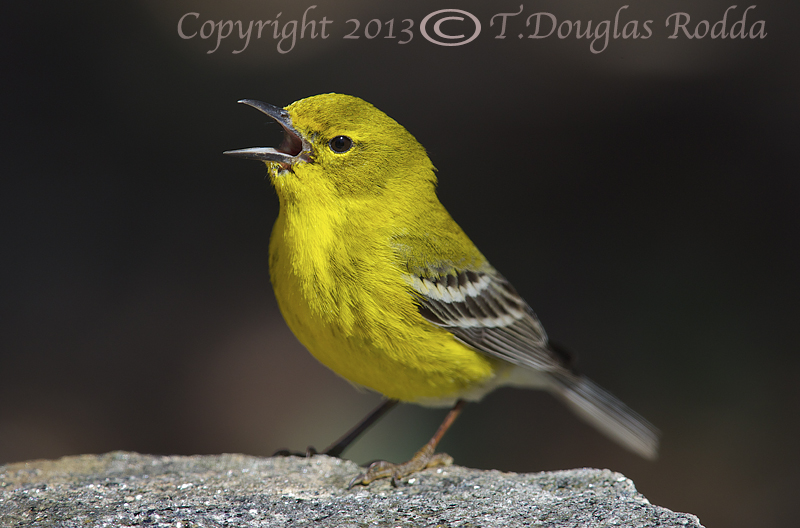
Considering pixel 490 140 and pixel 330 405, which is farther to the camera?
pixel 490 140

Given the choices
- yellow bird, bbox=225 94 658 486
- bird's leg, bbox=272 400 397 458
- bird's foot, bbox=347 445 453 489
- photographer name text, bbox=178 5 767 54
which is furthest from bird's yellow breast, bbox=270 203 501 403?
photographer name text, bbox=178 5 767 54

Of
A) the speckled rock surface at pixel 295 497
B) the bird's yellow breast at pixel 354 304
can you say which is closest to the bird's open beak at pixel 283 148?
the bird's yellow breast at pixel 354 304

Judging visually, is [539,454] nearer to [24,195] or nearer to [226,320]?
[226,320]

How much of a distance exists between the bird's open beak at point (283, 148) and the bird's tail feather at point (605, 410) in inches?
100.0

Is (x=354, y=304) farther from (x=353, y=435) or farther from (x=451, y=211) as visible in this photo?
(x=451, y=211)

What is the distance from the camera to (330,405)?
6656 millimetres

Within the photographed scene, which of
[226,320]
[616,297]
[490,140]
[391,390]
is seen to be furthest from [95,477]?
[490,140]

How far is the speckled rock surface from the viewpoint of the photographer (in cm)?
303

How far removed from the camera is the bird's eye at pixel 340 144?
3723 millimetres

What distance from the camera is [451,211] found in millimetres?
7812

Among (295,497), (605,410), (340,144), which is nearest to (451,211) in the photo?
(605,410)

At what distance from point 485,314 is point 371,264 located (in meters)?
1.01

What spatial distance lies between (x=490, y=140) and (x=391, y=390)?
4.86 metres

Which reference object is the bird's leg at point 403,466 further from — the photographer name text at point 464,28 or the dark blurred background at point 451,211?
the photographer name text at point 464,28
